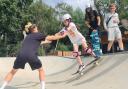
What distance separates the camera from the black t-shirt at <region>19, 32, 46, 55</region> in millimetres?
9633

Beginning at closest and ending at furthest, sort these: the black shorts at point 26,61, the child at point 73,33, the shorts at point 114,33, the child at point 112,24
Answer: the black shorts at point 26,61
the child at point 73,33
the child at point 112,24
the shorts at point 114,33

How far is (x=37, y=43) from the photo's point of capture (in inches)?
384

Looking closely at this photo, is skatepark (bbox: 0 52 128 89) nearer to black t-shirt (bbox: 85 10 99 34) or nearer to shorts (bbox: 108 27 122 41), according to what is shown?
shorts (bbox: 108 27 122 41)

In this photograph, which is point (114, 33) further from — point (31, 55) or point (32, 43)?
point (31, 55)

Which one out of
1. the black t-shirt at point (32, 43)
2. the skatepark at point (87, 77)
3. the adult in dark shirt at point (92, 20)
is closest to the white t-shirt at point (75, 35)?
the skatepark at point (87, 77)

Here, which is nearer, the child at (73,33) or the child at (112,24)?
the child at (73,33)

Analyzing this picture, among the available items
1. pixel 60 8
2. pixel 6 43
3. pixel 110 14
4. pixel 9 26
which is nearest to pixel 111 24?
pixel 110 14

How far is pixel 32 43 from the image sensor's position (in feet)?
31.9

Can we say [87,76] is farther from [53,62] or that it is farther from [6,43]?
[6,43]

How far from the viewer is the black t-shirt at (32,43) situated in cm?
963

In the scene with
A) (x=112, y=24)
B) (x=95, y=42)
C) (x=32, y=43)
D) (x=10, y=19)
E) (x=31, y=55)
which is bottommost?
(x=95, y=42)

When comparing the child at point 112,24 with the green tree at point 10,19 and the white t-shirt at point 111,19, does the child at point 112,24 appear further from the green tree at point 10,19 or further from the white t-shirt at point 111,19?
the green tree at point 10,19

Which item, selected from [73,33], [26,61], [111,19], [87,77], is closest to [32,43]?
[26,61]

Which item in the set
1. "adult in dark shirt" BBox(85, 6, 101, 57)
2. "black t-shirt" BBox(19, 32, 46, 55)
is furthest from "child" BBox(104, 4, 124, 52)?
"black t-shirt" BBox(19, 32, 46, 55)
